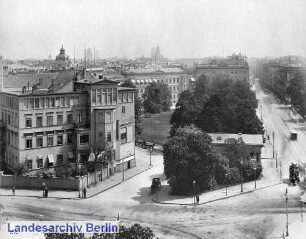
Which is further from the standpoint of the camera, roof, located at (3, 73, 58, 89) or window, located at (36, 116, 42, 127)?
roof, located at (3, 73, 58, 89)

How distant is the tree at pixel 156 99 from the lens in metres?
122

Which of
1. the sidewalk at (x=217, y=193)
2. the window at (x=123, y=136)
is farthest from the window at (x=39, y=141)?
the sidewalk at (x=217, y=193)

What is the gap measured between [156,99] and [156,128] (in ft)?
88.9

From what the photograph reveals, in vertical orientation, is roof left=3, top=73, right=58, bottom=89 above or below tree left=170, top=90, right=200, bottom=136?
above

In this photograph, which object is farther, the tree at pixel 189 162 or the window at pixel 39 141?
the window at pixel 39 141

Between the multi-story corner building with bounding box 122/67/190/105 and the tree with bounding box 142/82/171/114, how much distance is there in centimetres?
1267

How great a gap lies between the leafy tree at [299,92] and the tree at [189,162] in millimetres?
58196

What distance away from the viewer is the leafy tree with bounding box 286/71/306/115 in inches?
4089

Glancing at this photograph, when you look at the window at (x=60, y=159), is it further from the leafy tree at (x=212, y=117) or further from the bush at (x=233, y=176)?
the leafy tree at (x=212, y=117)

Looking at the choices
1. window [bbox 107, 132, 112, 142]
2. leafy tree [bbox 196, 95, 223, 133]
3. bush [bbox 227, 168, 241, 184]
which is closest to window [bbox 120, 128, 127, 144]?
window [bbox 107, 132, 112, 142]

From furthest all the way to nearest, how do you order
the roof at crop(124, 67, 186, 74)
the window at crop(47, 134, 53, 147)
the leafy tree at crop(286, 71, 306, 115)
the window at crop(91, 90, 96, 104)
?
1. the roof at crop(124, 67, 186, 74)
2. the leafy tree at crop(286, 71, 306, 115)
3. the window at crop(91, 90, 96, 104)
4. the window at crop(47, 134, 53, 147)

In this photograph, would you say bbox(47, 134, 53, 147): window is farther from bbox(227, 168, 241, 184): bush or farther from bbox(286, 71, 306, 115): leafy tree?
bbox(286, 71, 306, 115): leafy tree

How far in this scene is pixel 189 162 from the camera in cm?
4978

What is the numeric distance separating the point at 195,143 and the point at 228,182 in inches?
263
